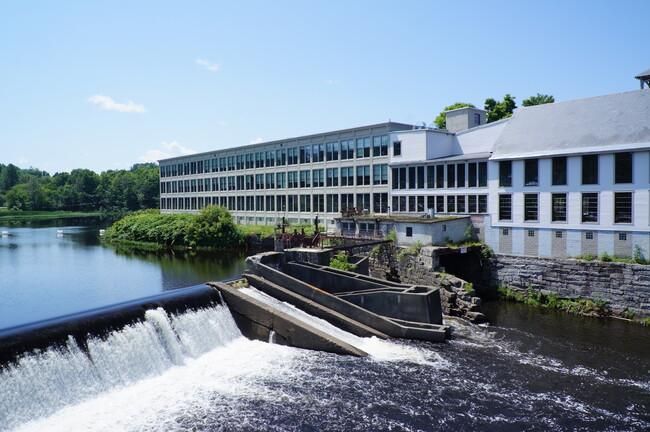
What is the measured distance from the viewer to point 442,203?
4084 cm

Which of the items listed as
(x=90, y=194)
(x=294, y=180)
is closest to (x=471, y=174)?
(x=294, y=180)

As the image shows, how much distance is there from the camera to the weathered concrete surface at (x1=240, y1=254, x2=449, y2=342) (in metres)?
24.3

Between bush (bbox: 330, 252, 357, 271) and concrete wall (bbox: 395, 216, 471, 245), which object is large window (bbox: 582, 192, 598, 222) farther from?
bush (bbox: 330, 252, 357, 271)

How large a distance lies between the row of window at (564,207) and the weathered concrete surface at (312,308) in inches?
673

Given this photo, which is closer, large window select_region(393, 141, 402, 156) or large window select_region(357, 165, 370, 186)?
large window select_region(393, 141, 402, 156)

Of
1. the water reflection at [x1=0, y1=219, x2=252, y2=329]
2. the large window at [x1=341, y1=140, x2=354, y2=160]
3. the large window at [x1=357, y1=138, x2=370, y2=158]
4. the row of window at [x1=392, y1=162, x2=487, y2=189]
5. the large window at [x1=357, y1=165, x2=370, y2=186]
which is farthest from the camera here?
the large window at [x1=341, y1=140, x2=354, y2=160]

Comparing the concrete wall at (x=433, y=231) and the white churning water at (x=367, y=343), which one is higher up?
the concrete wall at (x=433, y=231)

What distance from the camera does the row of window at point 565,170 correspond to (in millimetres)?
30906

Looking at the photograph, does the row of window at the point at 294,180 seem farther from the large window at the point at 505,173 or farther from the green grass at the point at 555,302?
the green grass at the point at 555,302

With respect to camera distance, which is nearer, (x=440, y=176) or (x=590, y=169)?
(x=590, y=169)

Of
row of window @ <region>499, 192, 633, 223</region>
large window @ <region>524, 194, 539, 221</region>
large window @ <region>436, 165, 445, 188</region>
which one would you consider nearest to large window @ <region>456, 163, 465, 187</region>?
large window @ <region>436, 165, 445, 188</region>

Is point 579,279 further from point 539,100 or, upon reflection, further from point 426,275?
point 539,100

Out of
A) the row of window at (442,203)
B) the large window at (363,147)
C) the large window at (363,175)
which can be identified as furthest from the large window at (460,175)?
the large window at (363,147)

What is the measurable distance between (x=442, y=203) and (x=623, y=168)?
13.8 m
